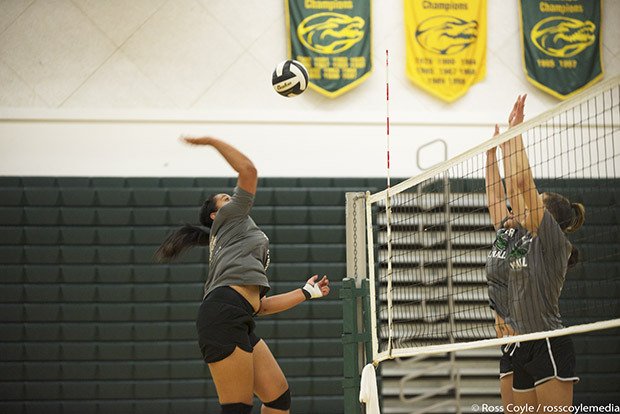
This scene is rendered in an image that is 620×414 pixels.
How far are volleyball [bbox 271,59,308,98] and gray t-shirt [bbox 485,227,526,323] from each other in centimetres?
238

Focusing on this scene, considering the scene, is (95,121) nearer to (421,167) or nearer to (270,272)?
(270,272)

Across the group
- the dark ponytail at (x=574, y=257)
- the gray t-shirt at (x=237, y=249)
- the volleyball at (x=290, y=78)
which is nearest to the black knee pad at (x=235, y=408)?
the gray t-shirt at (x=237, y=249)

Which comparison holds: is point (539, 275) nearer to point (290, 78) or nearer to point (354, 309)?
point (354, 309)

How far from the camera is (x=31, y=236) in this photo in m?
8.72

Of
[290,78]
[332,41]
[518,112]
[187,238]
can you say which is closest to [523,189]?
[518,112]

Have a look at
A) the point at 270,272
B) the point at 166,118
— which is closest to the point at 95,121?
the point at 166,118

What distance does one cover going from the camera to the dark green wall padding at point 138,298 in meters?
8.55

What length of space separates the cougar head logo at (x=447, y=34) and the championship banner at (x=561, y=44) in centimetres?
70

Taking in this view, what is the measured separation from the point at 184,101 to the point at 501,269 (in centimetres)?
555

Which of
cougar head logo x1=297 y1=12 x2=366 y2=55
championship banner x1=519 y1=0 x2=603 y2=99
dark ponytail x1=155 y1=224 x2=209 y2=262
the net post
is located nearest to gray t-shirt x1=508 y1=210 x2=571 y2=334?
the net post

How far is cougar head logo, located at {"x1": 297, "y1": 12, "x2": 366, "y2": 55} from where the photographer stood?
9.33 metres

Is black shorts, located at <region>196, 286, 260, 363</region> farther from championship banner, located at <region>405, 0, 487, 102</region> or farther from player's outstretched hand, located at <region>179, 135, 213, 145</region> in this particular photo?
championship banner, located at <region>405, 0, 487, 102</region>

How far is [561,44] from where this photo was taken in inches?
381

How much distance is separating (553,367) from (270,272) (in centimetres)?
495
